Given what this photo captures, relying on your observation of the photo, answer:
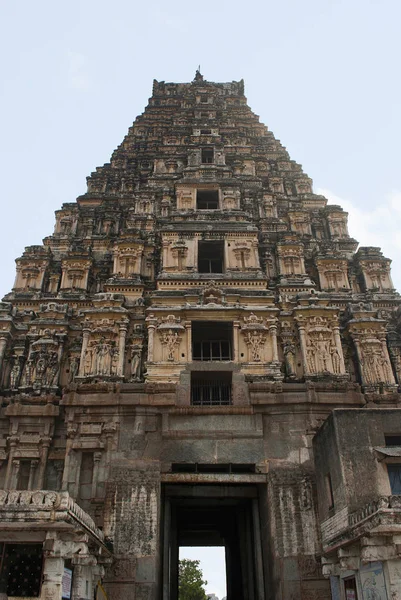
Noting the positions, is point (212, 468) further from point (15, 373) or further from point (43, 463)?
point (15, 373)

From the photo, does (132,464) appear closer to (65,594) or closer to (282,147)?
(65,594)

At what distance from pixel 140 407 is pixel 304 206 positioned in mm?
14405

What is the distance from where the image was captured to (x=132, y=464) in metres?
15.1

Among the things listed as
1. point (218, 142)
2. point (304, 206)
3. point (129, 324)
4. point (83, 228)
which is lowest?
point (129, 324)

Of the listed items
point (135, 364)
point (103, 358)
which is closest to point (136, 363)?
point (135, 364)

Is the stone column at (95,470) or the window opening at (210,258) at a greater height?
the window opening at (210,258)

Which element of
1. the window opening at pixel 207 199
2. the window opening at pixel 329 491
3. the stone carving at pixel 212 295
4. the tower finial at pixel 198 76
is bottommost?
the window opening at pixel 329 491

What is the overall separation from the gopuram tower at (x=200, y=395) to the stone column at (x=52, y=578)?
3 centimetres

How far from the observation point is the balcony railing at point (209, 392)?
698 inches

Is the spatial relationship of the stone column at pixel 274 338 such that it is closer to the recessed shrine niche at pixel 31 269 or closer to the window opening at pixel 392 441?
the window opening at pixel 392 441

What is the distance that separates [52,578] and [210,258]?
50.4ft

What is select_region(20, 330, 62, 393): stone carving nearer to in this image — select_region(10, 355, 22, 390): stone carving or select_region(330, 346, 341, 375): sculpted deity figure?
select_region(10, 355, 22, 390): stone carving

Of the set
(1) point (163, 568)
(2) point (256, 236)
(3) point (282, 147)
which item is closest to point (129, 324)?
(2) point (256, 236)

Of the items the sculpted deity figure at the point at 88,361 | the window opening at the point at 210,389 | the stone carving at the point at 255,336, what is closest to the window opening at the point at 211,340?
the stone carving at the point at 255,336
